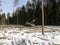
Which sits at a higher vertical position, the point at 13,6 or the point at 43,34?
the point at 13,6

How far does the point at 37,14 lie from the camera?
9.93 feet

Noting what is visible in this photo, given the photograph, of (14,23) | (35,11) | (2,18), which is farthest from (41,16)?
(2,18)

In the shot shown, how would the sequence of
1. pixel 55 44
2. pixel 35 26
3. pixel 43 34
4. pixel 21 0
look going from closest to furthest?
pixel 55 44 < pixel 43 34 < pixel 35 26 < pixel 21 0

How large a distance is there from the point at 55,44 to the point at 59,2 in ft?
3.91

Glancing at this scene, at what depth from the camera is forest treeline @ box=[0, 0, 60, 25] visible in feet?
9.89

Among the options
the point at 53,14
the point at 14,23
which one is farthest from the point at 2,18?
the point at 53,14

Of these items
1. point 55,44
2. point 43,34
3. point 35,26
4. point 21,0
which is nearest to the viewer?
point 55,44

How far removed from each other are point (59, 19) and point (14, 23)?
0.89 meters

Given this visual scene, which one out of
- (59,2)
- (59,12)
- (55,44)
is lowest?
(55,44)

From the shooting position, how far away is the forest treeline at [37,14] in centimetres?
302

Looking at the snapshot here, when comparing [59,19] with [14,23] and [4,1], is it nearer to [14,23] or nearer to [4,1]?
[14,23]

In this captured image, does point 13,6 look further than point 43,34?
Yes

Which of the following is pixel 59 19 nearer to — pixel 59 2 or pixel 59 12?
pixel 59 12

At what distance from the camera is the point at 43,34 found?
110 inches
